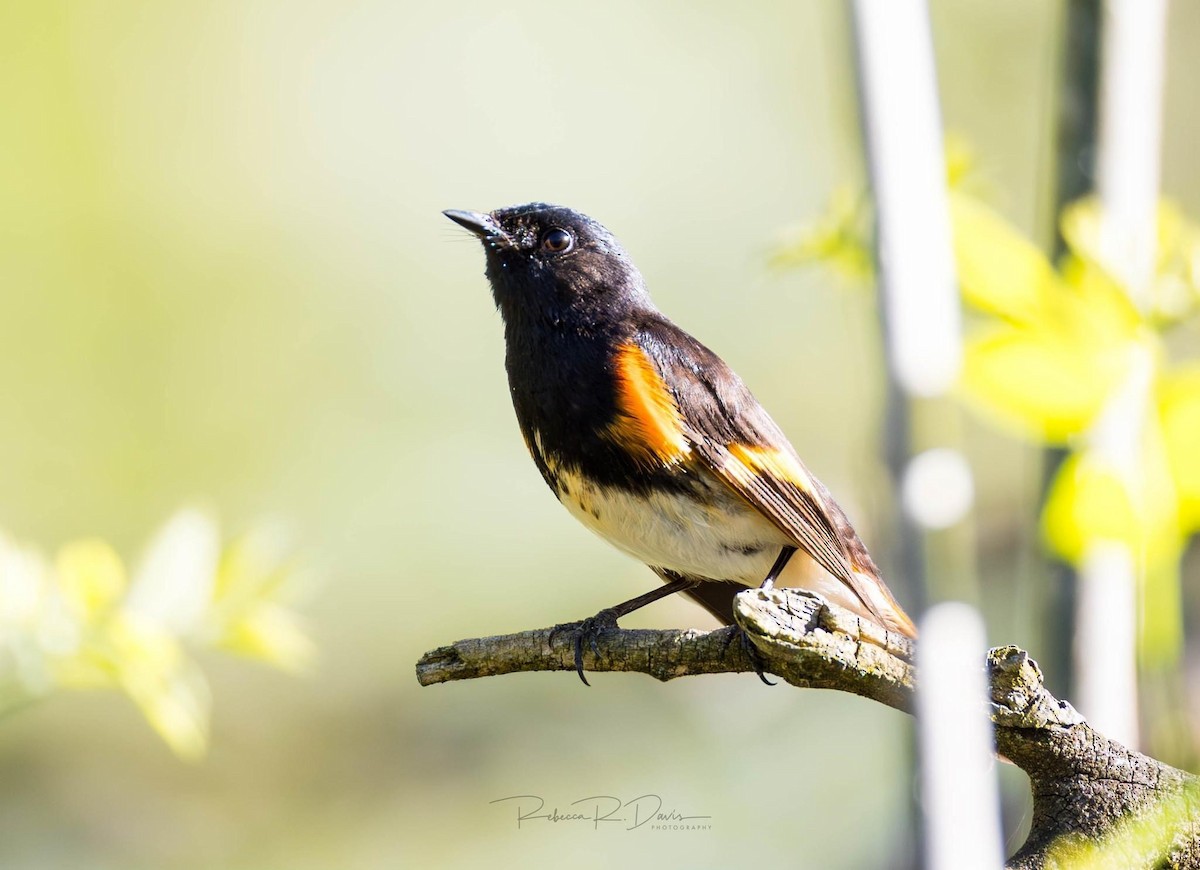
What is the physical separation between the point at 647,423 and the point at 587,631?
1.16ft

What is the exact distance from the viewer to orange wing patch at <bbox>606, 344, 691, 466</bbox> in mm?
1875

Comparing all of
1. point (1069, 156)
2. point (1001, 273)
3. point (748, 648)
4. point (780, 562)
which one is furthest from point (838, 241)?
point (780, 562)

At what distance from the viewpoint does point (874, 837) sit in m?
2.99

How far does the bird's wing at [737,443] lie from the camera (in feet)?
6.22

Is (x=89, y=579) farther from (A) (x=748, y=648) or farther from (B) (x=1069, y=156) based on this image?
(B) (x=1069, y=156)

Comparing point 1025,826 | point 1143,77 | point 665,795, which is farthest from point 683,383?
point 665,795

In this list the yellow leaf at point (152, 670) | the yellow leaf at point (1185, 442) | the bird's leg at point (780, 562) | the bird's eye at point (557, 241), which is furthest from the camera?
the bird's eye at point (557, 241)

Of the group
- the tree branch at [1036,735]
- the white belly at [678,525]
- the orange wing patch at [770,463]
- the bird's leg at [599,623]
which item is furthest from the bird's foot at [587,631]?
the tree branch at [1036,735]

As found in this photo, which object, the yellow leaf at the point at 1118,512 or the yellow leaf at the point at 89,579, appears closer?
the yellow leaf at the point at 1118,512

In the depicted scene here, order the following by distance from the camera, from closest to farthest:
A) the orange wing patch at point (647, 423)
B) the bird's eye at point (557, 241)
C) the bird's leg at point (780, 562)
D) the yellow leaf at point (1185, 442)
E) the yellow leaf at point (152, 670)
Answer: the yellow leaf at point (1185, 442) → the yellow leaf at point (152, 670) → the orange wing patch at point (647, 423) → the bird's leg at point (780, 562) → the bird's eye at point (557, 241)

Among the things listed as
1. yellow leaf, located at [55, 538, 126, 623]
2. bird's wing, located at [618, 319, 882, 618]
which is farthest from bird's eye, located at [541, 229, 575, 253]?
yellow leaf, located at [55, 538, 126, 623]

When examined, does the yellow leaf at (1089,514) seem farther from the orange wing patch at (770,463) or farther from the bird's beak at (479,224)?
the bird's beak at (479,224)

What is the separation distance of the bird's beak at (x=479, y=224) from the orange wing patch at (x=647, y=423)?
455 millimetres

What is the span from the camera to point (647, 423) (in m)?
1.87
